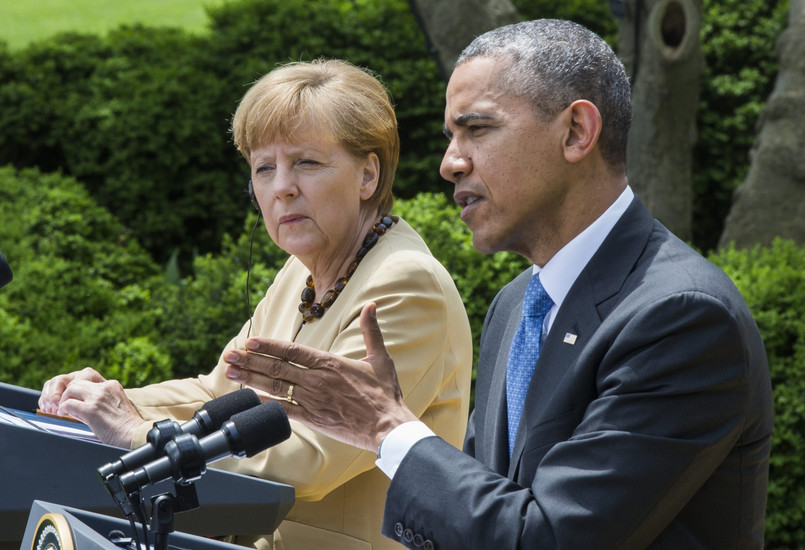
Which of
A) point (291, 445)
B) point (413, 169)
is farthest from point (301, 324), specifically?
point (413, 169)

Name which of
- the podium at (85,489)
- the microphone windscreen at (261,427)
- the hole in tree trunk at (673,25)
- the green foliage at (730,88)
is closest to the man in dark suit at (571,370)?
the microphone windscreen at (261,427)

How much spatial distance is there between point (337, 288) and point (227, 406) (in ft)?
3.37

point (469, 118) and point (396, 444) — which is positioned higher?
point (469, 118)

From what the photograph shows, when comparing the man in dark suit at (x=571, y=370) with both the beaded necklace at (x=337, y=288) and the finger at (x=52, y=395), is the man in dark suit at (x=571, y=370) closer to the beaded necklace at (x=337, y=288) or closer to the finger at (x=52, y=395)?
the beaded necklace at (x=337, y=288)

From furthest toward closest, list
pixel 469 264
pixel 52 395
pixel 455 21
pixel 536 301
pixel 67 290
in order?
pixel 455 21, pixel 67 290, pixel 469 264, pixel 52 395, pixel 536 301

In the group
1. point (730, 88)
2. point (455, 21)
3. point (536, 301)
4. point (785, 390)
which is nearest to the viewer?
point (536, 301)

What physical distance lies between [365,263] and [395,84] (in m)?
6.20

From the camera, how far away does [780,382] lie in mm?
4910

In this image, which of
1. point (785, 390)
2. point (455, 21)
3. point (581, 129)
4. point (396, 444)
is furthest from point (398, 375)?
point (455, 21)

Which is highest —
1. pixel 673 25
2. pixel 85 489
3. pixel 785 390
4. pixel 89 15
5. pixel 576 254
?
pixel 89 15

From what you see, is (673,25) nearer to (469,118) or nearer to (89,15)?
(469,118)

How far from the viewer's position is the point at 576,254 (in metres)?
2.11

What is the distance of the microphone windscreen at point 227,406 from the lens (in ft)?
6.21

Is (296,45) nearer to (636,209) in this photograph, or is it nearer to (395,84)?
(395,84)
